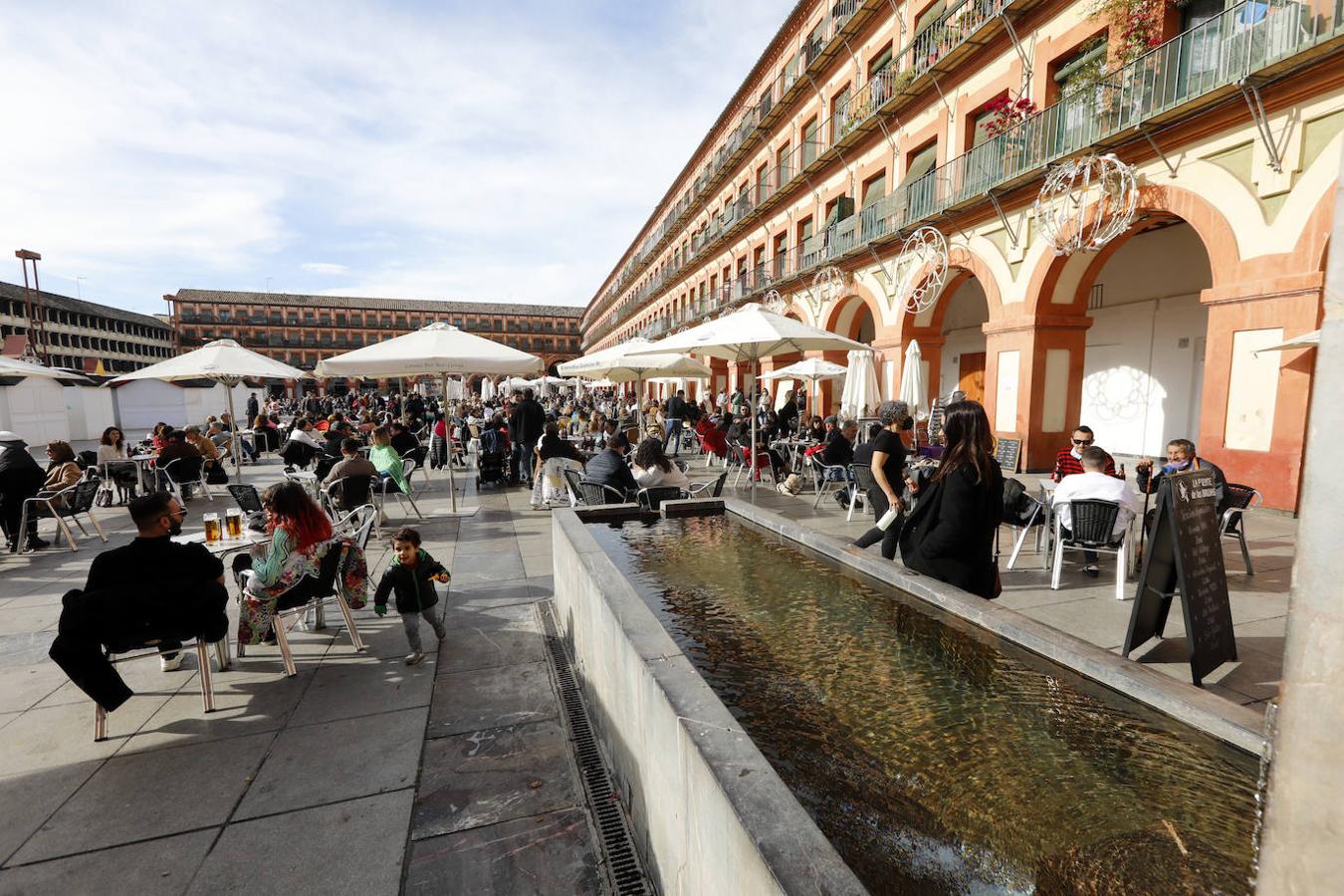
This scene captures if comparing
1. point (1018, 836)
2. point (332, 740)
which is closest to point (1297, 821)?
point (1018, 836)

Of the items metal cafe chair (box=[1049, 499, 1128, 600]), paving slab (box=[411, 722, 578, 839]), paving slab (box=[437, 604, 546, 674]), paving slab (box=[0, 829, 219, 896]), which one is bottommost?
paving slab (box=[0, 829, 219, 896])

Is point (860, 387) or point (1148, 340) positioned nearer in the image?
point (1148, 340)

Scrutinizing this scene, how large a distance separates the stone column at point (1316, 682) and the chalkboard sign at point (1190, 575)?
3036 millimetres

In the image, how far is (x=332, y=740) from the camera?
9.74ft

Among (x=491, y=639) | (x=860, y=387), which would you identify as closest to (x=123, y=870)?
(x=491, y=639)

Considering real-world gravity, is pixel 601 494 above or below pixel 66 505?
above

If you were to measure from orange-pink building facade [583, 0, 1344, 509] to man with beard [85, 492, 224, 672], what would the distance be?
293 inches

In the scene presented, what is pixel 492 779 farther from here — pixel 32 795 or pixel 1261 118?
pixel 1261 118

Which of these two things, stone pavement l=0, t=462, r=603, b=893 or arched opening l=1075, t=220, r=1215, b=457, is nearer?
stone pavement l=0, t=462, r=603, b=893

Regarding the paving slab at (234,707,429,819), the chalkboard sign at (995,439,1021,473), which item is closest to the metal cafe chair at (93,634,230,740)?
the paving slab at (234,707,429,819)

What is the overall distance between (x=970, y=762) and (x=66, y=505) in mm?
8833

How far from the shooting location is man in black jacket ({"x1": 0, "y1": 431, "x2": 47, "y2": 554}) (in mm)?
6340

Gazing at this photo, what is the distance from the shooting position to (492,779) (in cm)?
270

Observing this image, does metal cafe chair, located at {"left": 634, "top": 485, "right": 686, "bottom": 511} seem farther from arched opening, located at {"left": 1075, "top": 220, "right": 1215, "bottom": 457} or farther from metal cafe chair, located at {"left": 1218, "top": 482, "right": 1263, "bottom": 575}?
arched opening, located at {"left": 1075, "top": 220, "right": 1215, "bottom": 457}
